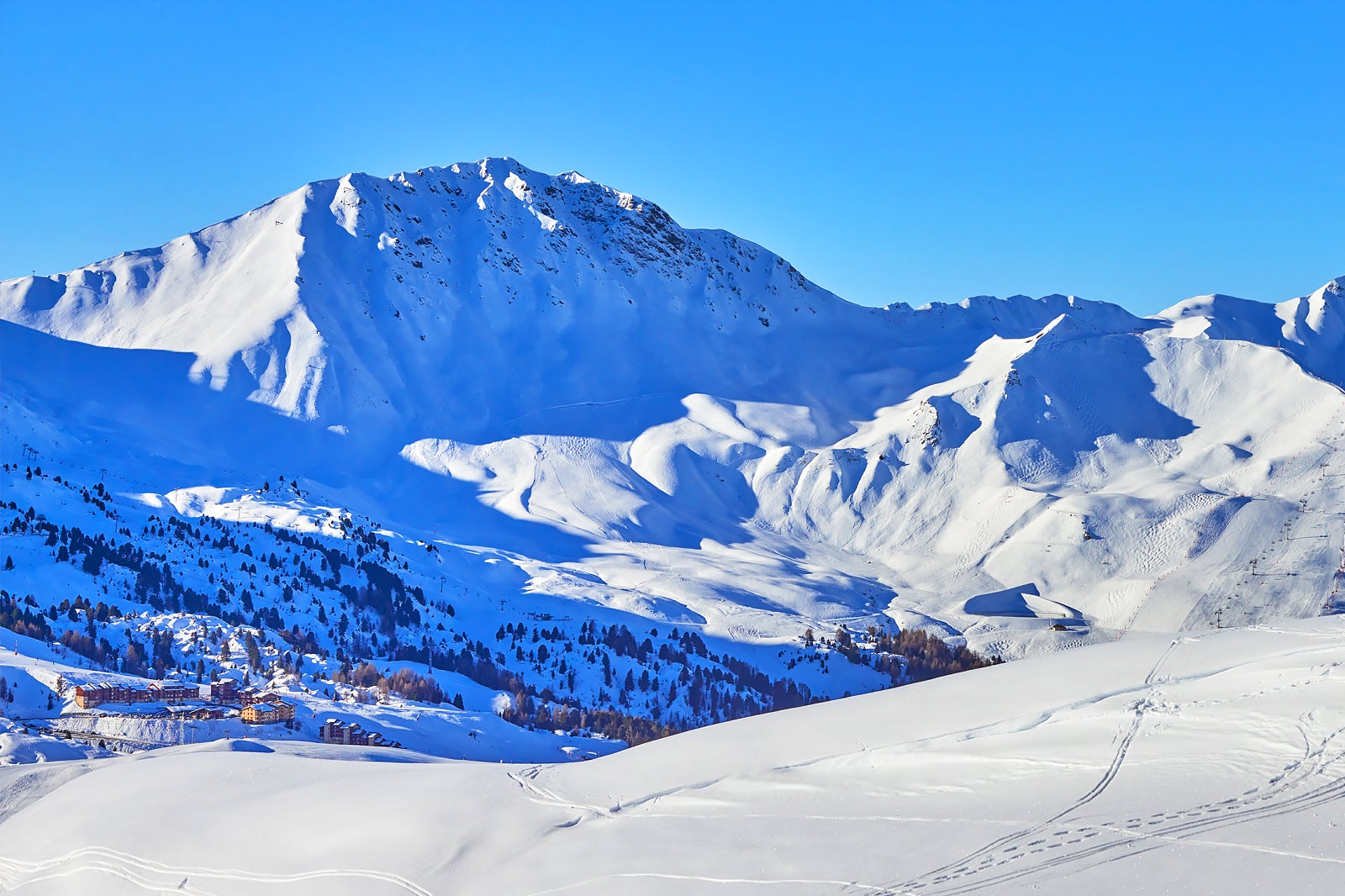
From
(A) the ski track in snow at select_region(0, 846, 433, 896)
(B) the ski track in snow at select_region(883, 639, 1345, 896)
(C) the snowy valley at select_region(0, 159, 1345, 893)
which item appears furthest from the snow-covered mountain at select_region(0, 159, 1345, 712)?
(B) the ski track in snow at select_region(883, 639, 1345, 896)

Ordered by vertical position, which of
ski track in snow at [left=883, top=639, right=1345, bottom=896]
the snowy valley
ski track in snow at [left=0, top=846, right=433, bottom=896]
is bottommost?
ski track in snow at [left=883, top=639, right=1345, bottom=896]

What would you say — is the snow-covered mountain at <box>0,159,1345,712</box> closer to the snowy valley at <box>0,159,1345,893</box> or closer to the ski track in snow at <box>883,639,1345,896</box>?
the snowy valley at <box>0,159,1345,893</box>

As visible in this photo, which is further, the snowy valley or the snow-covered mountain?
the snow-covered mountain

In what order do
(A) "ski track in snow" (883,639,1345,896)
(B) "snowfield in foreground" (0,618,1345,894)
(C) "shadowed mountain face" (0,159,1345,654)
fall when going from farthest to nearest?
1. (C) "shadowed mountain face" (0,159,1345,654)
2. (B) "snowfield in foreground" (0,618,1345,894)
3. (A) "ski track in snow" (883,639,1345,896)

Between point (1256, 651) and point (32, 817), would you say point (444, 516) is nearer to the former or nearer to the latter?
point (32, 817)

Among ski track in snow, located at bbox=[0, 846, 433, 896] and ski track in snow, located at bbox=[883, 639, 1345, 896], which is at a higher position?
ski track in snow, located at bbox=[0, 846, 433, 896]

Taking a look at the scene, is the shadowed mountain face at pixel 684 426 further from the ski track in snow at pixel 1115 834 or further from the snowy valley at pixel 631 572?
the ski track in snow at pixel 1115 834

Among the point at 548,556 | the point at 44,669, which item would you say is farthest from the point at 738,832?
the point at 548,556

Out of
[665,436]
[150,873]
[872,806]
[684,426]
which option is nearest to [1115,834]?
[872,806]
